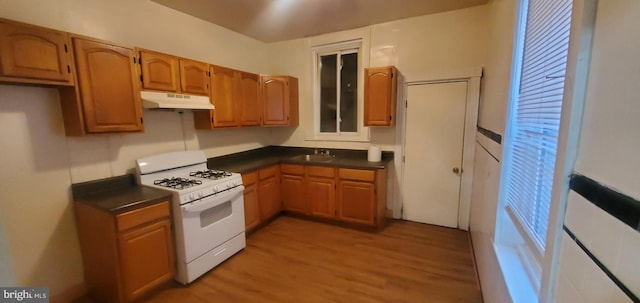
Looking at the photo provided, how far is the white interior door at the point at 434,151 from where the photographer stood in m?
3.14

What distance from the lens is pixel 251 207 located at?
3.16m

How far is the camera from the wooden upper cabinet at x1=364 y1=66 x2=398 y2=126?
3.18 m

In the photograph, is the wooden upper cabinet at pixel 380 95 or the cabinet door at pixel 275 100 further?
the cabinet door at pixel 275 100

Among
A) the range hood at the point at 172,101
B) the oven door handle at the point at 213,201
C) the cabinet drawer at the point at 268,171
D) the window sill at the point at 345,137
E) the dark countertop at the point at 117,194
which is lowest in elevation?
the oven door handle at the point at 213,201

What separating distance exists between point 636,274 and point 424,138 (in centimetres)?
301

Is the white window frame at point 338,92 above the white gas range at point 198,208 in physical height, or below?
above

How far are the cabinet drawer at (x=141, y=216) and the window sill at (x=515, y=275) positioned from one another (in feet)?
8.10

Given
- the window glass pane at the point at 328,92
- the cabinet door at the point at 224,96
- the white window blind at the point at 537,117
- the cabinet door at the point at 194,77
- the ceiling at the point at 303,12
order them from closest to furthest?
the white window blind at the point at 537,117
the cabinet door at the point at 194,77
the ceiling at the point at 303,12
the cabinet door at the point at 224,96
the window glass pane at the point at 328,92

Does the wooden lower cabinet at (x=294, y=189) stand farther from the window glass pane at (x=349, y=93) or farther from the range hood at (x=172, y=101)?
the range hood at (x=172, y=101)

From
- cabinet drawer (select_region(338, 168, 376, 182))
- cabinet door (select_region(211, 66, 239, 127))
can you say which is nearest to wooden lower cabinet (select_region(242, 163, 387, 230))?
cabinet drawer (select_region(338, 168, 376, 182))

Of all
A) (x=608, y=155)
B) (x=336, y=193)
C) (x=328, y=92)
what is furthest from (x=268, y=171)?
(x=608, y=155)

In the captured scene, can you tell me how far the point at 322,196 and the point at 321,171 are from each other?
359 mm

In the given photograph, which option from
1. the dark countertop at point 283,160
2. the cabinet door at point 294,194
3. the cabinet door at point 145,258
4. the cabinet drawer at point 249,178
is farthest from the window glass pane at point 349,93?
the cabinet door at point 145,258

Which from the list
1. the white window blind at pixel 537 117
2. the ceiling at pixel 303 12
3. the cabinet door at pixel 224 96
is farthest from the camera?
the cabinet door at pixel 224 96
